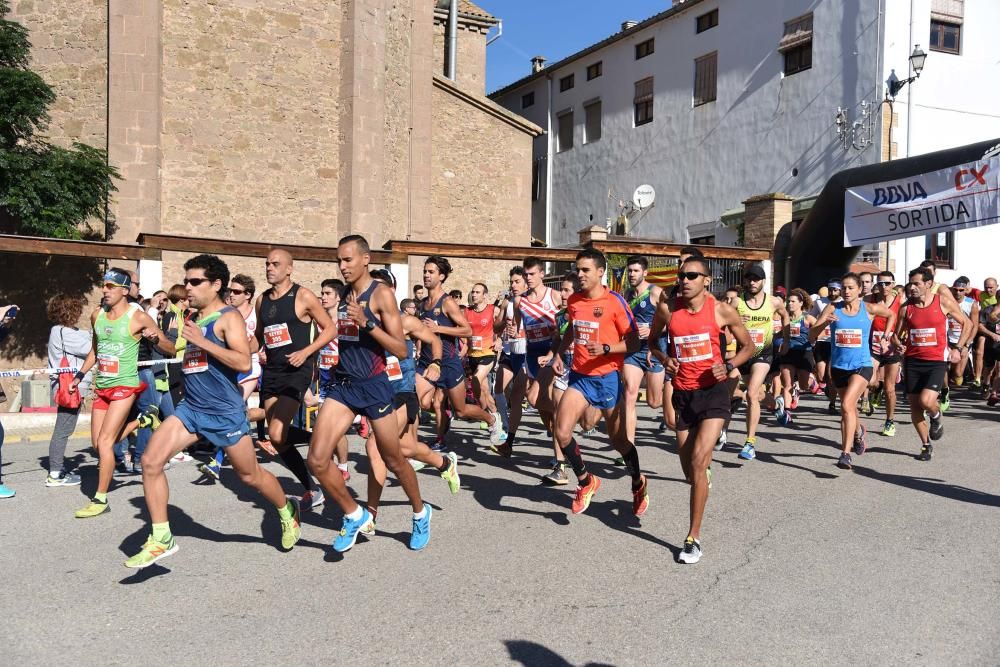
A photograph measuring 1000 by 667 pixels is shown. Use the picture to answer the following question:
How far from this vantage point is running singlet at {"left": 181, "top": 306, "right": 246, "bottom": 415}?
5512 millimetres

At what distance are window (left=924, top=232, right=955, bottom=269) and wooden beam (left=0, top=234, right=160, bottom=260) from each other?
20.6 metres

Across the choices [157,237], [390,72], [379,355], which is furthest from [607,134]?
[379,355]

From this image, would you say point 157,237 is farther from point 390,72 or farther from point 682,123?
point 682,123

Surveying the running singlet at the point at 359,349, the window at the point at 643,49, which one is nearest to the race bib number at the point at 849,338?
the running singlet at the point at 359,349

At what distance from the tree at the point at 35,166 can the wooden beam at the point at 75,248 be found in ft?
5.93

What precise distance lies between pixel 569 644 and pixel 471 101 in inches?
938

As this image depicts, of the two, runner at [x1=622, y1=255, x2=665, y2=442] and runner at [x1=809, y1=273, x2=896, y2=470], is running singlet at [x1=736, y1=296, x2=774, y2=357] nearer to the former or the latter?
runner at [x1=809, y1=273, x2=896, y2=470]

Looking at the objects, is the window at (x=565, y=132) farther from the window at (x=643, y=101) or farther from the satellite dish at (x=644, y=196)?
the satellite dish at (x=644, y=196)

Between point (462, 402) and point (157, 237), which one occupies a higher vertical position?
point (157, 237)

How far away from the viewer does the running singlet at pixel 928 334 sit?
9.38 m

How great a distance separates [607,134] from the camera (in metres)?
34.6

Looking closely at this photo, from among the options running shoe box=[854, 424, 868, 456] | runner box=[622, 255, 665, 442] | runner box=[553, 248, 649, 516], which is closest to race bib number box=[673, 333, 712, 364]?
runner box=[553, 248, 649, 516]

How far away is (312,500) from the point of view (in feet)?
22.8

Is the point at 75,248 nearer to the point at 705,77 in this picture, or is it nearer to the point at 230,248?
the point at 230,248
